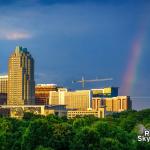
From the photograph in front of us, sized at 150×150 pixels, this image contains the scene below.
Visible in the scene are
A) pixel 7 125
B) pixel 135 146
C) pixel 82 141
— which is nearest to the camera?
pixel 82 141

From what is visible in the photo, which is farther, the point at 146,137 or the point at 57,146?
the point at 146,137

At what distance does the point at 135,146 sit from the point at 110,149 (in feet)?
16.8

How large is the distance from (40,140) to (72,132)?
9.37 feet

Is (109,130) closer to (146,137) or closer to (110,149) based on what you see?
(146,137)

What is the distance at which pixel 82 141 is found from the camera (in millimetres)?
52000

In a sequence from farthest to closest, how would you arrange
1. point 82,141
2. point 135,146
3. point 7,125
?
1. point 7,125
2. point 135,146
3. point 82,141

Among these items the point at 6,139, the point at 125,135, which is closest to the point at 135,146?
the point at 125,135

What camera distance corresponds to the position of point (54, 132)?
53625mm

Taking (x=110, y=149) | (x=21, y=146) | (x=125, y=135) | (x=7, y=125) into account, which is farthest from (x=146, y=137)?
(x=7, y=125)

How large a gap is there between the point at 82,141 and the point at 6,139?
396 inches

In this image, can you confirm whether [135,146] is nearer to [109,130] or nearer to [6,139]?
[109,130]

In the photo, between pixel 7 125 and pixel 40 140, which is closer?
pixel 40 140

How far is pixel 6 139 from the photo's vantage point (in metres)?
59.3

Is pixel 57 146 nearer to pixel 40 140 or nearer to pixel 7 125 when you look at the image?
pixel 40 140
